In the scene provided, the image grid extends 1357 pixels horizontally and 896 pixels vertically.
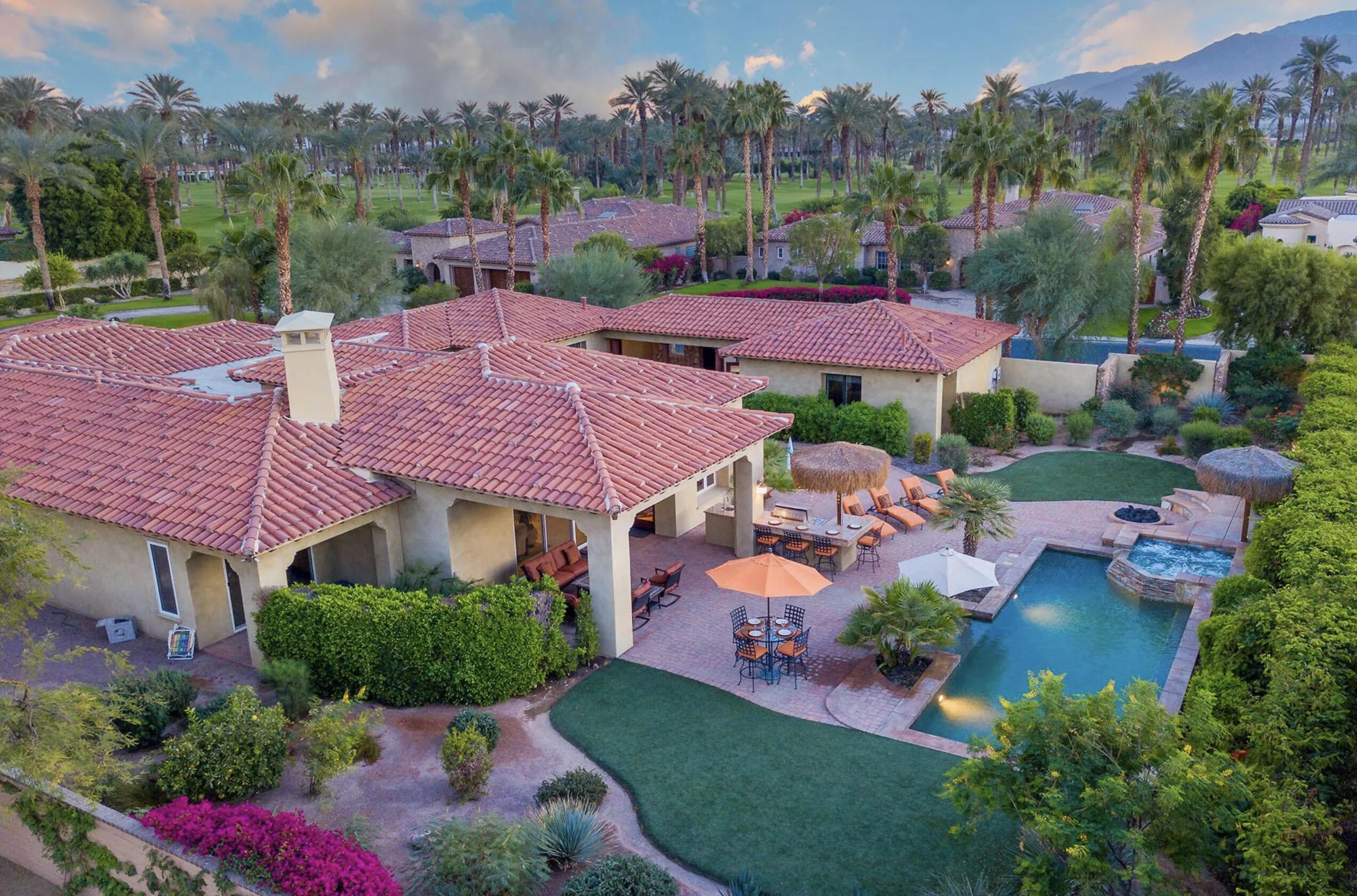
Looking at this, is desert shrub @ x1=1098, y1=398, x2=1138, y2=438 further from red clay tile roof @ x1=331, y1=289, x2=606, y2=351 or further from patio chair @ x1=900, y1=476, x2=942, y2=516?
red clay tile roof @ x1=331, y1=289, x2=606, y2=351

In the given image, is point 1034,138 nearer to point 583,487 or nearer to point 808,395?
point 808,395

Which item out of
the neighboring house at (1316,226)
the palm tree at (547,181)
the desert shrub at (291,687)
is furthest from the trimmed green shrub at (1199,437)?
the neighboring house at (1316,226)

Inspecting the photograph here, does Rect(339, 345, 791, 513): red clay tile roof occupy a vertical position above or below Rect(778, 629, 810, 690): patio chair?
above

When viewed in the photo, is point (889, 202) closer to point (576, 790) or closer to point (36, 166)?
point (576, 790)

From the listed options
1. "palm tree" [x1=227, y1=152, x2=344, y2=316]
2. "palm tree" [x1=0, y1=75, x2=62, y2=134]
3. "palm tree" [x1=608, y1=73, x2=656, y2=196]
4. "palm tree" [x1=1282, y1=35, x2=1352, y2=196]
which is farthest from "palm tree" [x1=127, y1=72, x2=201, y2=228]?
"palm tree" [x1=1282, y1=35, x2=1352, y2=196]

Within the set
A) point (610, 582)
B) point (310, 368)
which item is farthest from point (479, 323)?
point (610, 582)

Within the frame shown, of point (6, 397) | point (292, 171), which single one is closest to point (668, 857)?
point (6, 397)
